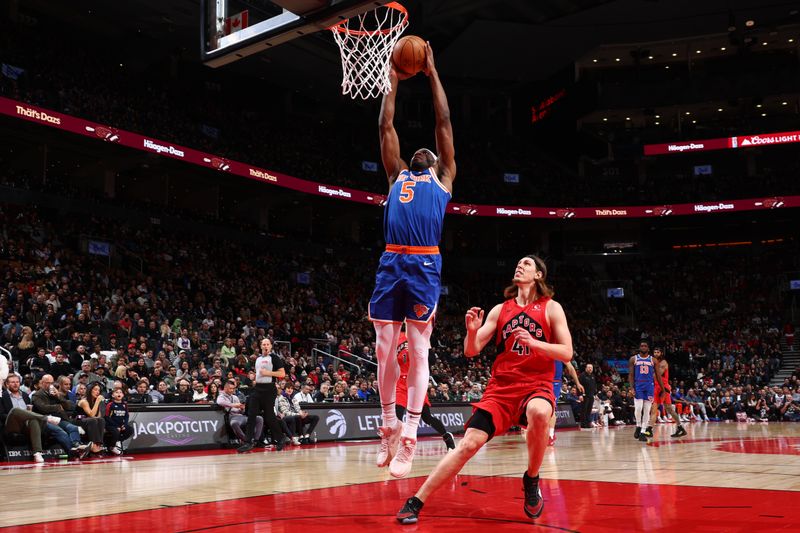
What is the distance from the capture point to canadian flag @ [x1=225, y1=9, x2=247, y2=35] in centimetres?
875

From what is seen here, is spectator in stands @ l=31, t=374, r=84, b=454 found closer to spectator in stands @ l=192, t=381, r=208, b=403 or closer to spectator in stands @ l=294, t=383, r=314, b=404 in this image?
spectator in stands @ l=192, t=381, r=208, b=403

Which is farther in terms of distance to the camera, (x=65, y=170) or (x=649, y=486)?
(x=65, y=170)

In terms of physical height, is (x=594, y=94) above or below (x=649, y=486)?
above

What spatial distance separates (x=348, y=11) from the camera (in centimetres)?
760

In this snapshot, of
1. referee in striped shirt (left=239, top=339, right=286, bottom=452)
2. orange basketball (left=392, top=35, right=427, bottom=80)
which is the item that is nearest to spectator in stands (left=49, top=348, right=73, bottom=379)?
referee in striped shirt (left=239, top=339, right=286, bottom=452)

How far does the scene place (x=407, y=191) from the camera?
632 cm

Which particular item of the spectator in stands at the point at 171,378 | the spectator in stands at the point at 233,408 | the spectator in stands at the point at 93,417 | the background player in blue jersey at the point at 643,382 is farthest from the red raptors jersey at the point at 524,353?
the spectator in stands at the point at 171,378

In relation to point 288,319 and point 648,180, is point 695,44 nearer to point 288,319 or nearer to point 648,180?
point 648,180

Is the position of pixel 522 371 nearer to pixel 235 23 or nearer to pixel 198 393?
pixel 235 23

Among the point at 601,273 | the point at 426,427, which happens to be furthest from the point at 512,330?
Answer: the point at 601,273

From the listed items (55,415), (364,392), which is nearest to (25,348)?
(55,415)

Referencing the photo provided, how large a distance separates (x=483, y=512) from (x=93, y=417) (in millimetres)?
9626

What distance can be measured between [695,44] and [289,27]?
37110mm

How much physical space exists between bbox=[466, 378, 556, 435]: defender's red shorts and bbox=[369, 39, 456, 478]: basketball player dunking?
2.57 ft
